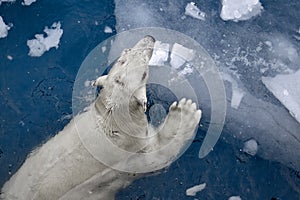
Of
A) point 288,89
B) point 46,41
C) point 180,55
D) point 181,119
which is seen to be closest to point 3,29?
point 46,41

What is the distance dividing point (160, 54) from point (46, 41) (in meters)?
1.10

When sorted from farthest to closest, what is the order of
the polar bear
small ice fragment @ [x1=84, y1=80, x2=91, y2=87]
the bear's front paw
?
small ice fragment @ [x1=84, y1=80, x2=91, y2=87] → the bear's front paw → the polar bear

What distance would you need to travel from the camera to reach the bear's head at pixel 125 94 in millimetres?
4453

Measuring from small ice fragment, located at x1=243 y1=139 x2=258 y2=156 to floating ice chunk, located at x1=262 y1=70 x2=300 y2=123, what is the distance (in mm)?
411

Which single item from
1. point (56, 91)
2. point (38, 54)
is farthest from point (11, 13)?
point (56, 91)

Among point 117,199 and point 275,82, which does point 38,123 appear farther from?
point 275,82

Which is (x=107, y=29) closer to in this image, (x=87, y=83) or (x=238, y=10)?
(x=87, y=83)

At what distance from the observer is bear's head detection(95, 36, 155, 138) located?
4.45 m

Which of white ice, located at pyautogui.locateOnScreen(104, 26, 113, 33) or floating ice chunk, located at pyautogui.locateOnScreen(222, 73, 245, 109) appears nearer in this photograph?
floating ice chunk, located at pyautogui.locateOnScreen(222, 73, 245, 109)

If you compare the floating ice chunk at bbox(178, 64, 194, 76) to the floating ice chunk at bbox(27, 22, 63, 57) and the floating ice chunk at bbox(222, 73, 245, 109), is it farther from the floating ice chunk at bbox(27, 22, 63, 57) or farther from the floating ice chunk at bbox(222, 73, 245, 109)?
the floating ice chunk at bbox(27, 22, 63, 57)

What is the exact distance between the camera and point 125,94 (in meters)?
4.45

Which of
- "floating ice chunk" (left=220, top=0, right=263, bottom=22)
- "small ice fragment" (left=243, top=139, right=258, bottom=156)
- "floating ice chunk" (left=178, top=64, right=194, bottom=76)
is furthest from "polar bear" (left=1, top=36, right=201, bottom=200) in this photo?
"floating ice chunk" (left=220, top=0, right=263, bottom=22)

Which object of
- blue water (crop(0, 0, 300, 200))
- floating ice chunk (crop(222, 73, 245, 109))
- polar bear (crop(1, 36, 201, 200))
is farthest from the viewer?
A: floating ice chunk (crop(222, 73, 245, 109))

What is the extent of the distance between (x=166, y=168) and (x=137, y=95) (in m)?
0.95
